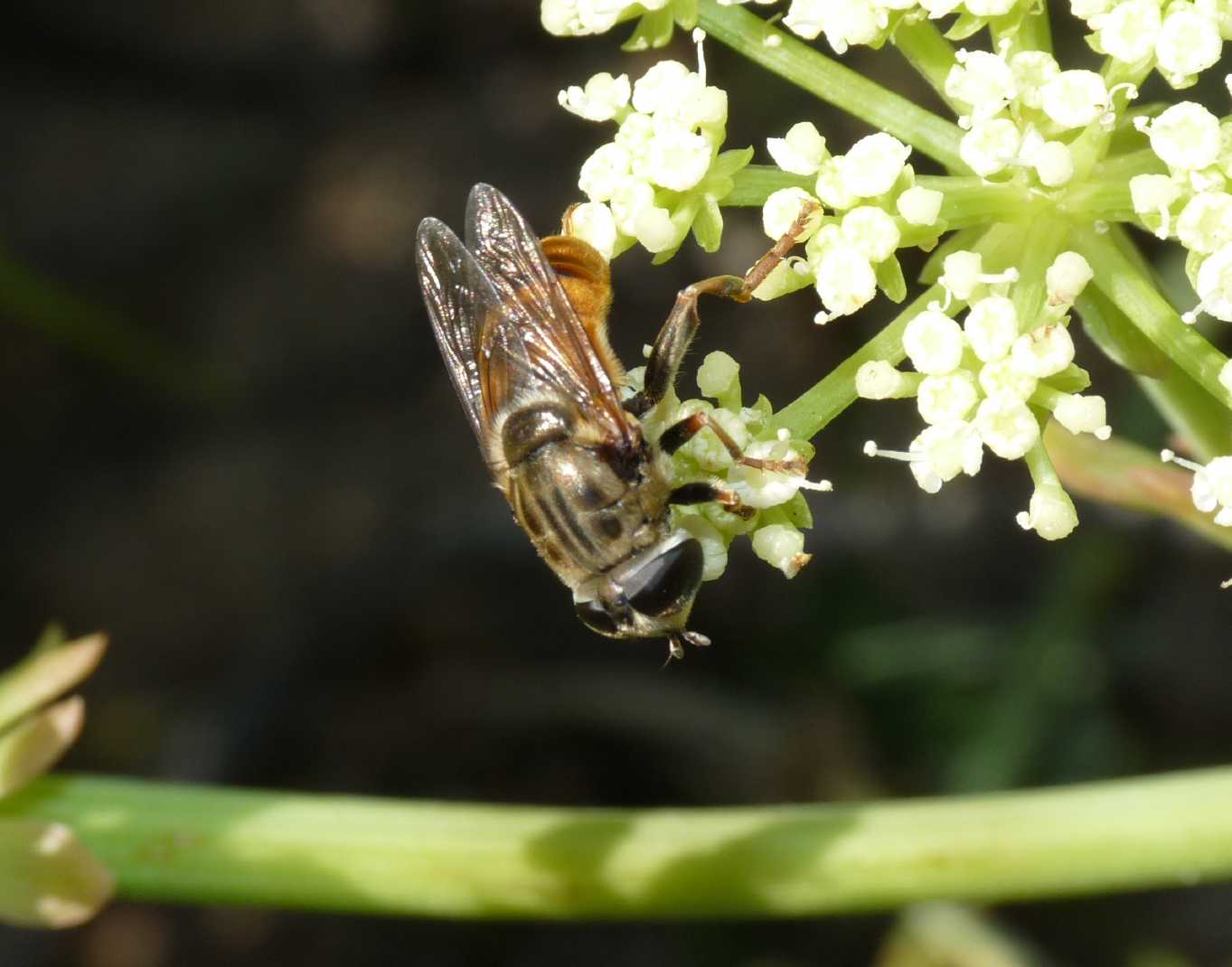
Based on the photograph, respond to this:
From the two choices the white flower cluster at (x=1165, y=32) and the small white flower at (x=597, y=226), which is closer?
the white flower cluster at (x=1165, y=32)

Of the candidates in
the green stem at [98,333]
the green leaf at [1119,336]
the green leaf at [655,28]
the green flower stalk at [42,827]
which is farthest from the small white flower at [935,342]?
the green stem at [98,333]

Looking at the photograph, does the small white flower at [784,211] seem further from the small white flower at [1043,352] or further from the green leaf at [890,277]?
the small white flower at [1043,352]

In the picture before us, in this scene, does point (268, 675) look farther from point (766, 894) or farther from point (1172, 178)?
point (1172, 178)

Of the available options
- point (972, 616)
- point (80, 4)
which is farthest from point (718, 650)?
point (80, 4)

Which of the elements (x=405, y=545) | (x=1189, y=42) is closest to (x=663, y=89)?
(x=1189, y=42)

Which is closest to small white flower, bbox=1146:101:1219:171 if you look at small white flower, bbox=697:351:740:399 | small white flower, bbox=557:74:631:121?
small white flower, bbox=697:351:740:399

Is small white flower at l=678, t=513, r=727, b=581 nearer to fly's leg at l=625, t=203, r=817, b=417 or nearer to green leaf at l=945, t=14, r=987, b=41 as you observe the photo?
fly's leg at l=625, t=203, r=817, b=417
